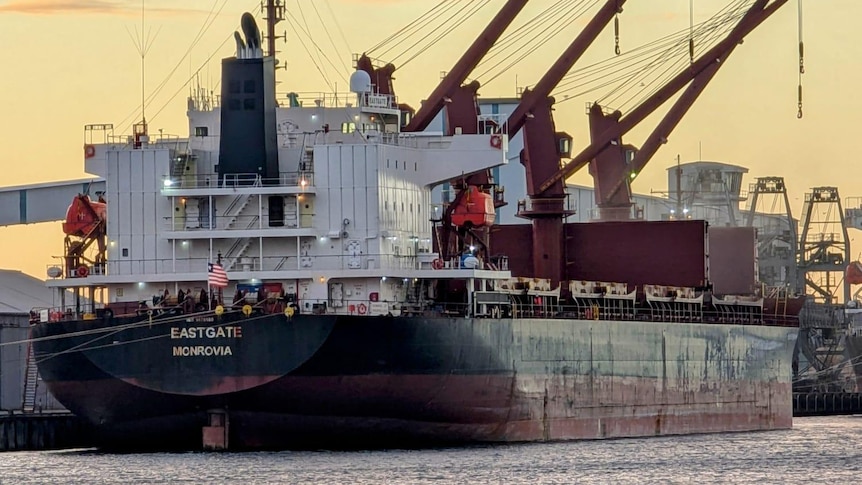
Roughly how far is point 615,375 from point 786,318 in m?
16.9

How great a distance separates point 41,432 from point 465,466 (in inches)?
631

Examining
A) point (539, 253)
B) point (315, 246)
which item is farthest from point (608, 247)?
point (315, 246)

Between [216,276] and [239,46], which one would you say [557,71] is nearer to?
[239,46]

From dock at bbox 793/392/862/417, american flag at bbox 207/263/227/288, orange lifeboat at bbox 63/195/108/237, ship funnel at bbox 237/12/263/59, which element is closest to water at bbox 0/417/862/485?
american flag at bbox 207/263/227/288

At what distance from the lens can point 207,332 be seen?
172 ft

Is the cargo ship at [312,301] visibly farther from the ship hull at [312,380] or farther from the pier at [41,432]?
the pier at [41,432]

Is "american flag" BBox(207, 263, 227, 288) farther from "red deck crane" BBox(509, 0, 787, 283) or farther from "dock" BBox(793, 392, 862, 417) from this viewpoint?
"dock" BBox(793, 392, 862, 417)

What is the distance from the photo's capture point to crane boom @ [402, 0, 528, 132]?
213ft

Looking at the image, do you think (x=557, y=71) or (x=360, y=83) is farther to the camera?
(x=557, y=71)

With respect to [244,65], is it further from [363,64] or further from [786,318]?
[786,318]

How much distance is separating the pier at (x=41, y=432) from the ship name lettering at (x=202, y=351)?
8462 millimetres

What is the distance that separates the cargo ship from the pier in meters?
5.20

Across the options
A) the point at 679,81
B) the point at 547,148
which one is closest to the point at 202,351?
the point at 547,148

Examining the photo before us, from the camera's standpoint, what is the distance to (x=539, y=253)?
228 ft
